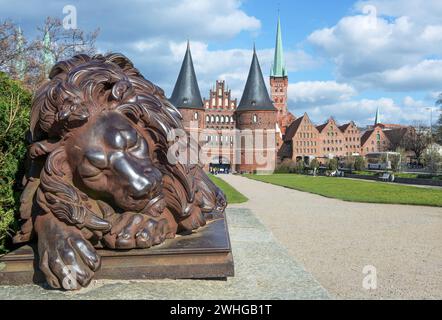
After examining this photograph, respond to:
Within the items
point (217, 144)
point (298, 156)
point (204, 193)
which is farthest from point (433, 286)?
point (298, 156)

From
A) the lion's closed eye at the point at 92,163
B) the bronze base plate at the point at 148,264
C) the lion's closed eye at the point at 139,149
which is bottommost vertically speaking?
the bronze base plate at the point at 148,264

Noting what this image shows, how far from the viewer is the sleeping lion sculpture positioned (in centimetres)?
226

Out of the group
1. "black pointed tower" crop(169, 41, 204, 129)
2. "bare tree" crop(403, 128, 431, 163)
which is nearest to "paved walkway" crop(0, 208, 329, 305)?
"black pointed tower" crop(169, 41, 204, 129)

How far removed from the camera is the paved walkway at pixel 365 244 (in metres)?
4.48

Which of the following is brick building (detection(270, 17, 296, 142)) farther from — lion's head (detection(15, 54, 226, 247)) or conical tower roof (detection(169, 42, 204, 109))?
lion's head (detection(15, 54, 226, 247))

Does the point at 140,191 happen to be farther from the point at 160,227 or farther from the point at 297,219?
the point at 297,219

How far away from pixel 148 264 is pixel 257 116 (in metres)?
54.7

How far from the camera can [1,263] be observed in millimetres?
2555

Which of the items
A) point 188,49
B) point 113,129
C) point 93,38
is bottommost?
point 113,129

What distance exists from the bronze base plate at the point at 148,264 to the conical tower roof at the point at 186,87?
5080cm

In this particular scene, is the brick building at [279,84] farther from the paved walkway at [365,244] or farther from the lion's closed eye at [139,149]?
the lion's closed eye at [139,149]

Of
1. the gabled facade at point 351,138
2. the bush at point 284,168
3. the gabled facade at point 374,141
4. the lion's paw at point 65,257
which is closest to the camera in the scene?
the lion's paw at point 65,257

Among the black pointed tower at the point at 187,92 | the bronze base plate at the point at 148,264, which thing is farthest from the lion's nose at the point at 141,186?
the black pointed tower at the point at 187,92
